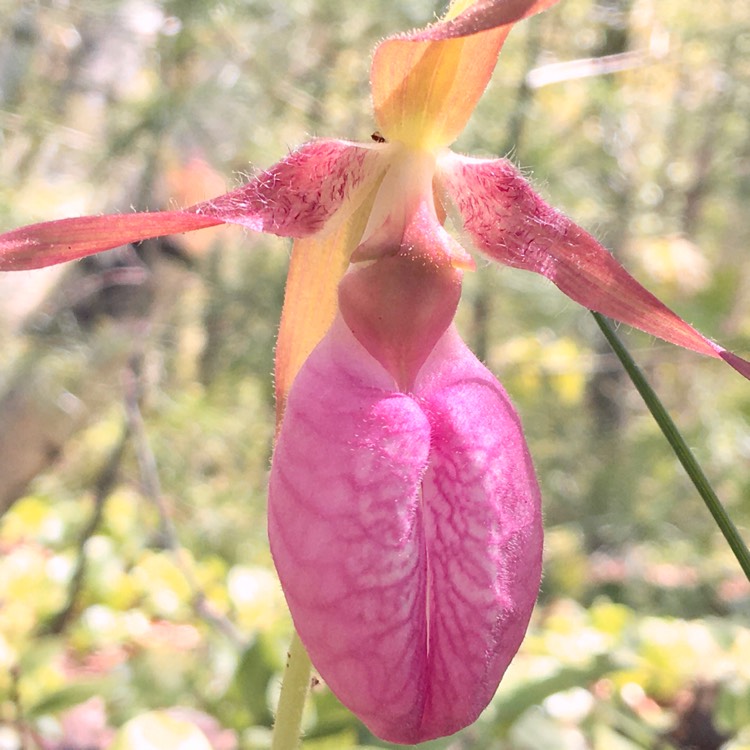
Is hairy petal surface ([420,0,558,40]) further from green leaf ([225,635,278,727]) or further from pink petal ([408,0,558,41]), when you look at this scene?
green leaf ([225,635,278,727])

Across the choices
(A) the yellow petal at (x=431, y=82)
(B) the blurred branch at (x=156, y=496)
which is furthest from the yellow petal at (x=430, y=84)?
(B) the blurred branch at (x=156, y=496)

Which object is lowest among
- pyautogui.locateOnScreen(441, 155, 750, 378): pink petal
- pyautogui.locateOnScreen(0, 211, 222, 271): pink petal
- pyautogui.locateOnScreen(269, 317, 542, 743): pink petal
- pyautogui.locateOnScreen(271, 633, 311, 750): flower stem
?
pyautogui.locateOnScreen(271, 633, 311, 750): flower stem

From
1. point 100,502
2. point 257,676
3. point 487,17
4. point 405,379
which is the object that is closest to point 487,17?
point 487,17

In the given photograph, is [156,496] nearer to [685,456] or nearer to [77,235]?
[77,235]

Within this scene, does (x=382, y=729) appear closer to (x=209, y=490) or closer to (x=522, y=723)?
(x=522, y=723)

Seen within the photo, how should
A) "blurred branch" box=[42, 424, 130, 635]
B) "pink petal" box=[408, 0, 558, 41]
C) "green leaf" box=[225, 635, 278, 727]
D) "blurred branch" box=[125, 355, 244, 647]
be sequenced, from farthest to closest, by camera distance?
"blurred branch" box=[42, 424, 130, 635] < "blurred branch" box=[125, 355, 244, 647] < "green leaf" box=[225, 635, 278, 727] < "pink petal" box=[408, 0, 558, 41]

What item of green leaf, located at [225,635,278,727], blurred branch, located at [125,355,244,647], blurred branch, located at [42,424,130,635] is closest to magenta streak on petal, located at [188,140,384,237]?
green leaf, located at [225,635,278,727]

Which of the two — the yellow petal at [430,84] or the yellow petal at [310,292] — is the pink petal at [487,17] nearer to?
the yellow petal at [430,84]

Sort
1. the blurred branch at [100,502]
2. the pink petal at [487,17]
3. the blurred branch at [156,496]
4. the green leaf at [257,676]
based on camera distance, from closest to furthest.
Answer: the pink petal at [487,17] → the green leaf at [257,676] → the blurred branch at [156,496] → the blurred branch at [100,502]
